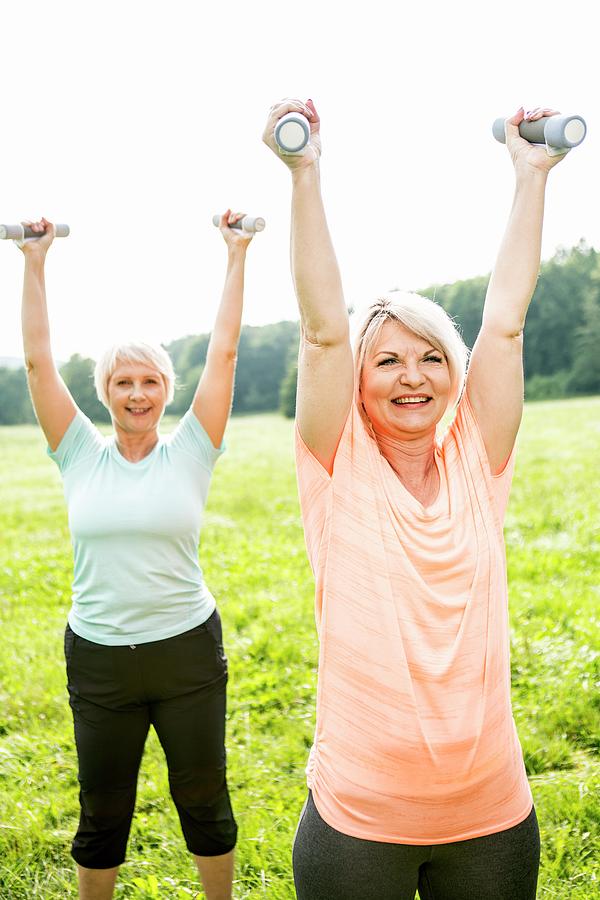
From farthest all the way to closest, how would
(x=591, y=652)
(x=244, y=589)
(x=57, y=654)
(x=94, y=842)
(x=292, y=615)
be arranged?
(x=244, y=589)
(x=292, y=615)
(x=57, y=654)
(x=591, y=652)
(x=94, y=842)

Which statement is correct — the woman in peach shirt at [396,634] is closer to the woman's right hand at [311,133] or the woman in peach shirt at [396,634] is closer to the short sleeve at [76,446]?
the woman's right hand at [311,133]

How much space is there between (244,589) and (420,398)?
19.8 ft

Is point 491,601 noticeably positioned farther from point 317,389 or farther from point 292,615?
point 292,615

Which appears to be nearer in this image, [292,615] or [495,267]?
[495,267]

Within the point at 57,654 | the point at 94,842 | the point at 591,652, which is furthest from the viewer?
the point at 57,654

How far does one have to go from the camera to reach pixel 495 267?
2.13 m

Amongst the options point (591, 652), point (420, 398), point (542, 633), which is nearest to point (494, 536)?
point (420, 398)

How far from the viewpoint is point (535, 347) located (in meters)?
55.0

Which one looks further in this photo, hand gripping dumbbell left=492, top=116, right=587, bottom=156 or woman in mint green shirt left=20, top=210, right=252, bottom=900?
woman in mint green shirt left=20, top=210, right=252, bottom=900

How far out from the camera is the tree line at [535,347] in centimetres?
4534

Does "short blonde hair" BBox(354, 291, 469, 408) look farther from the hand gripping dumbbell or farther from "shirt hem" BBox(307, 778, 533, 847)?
"shirt hem" BBox(307, 778, 533, 847)

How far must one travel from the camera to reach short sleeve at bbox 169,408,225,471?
322cm

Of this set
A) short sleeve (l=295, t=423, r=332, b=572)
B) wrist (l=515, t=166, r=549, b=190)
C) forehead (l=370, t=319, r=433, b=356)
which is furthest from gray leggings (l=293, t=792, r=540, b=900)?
wrist (l=515, t=166, r=549, b=190)

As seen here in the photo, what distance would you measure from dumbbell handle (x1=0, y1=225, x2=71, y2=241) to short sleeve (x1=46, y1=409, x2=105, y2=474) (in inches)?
26.9
